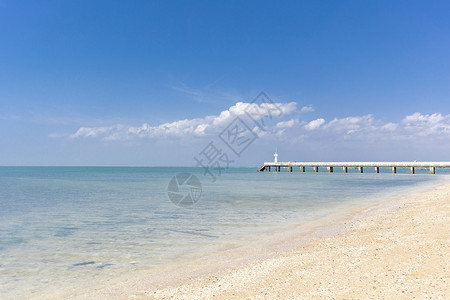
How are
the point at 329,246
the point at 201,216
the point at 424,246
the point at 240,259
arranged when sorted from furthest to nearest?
the point at 201,216 → the point at 329,246 → the point at 240,259 → the point at 424,246

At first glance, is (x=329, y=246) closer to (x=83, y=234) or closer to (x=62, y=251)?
(x=62, y=251)

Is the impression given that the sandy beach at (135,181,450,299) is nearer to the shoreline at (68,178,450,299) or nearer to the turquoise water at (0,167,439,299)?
the shoreline at (68,178,450,299)

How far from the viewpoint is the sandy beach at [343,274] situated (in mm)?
5008

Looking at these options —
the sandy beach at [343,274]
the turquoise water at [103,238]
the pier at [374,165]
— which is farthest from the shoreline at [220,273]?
the pier at [374,165]

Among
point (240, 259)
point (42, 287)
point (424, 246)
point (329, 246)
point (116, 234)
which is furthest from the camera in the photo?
point (116, 234)

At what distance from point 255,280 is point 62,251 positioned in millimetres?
5877

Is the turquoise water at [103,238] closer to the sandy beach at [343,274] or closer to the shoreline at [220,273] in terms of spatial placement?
the shoreline at [220,273]

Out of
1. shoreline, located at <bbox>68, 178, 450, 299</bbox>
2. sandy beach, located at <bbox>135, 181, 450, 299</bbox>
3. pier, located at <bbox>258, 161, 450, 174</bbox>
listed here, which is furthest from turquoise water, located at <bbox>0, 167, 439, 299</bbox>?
pier, located at <bbox>258, 161, 450, 174</bbox>

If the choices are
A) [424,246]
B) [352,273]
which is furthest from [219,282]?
[424,246]

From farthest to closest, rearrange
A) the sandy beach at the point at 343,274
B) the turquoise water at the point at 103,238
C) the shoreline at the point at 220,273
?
the turquoise water at the point at 103,238 → the shoreline at the point at 220,273 → the sandy beach at the point at 343,274

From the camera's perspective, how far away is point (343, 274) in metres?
5.78

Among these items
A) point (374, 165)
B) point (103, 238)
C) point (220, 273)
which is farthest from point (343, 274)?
point (374, 165)

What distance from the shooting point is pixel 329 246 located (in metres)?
8.47

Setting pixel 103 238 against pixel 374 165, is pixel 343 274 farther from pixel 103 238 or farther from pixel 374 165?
pixel 374 165
